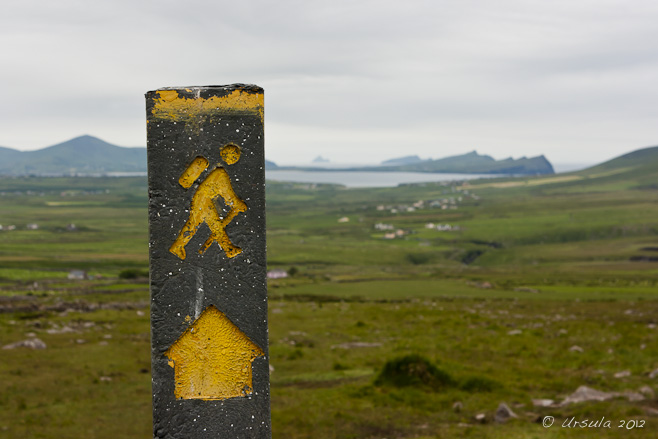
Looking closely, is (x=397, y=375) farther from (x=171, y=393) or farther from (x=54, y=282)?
(x=54, y=282)

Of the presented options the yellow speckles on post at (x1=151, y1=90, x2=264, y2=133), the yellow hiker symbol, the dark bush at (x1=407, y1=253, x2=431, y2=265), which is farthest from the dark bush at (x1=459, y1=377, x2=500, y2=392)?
the dark bush at (x1=407, y1=253, x2=431, y2=265)

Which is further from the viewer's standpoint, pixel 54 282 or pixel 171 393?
pixel 54 282

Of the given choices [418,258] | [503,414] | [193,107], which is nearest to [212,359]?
[193,107]

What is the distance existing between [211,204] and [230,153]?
0.36 m

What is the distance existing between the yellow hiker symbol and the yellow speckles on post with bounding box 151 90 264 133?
0.23 m

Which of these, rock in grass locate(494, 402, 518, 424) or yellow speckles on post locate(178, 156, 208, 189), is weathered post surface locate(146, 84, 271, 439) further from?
rock in grass locate(494, 402, 518, 424)

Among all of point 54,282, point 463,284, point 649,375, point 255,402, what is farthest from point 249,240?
point 54,282

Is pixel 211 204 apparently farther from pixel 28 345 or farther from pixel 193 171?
pixel 28 345

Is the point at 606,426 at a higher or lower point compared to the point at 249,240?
lower

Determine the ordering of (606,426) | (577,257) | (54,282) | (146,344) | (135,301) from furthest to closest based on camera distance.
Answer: (577,257), (54,282), (135,301), (146,344), (606,426)

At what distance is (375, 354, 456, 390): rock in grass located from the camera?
69.1ft

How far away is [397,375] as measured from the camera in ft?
70.5

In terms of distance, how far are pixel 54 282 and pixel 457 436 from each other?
3490 inches

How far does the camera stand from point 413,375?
70.0ft
